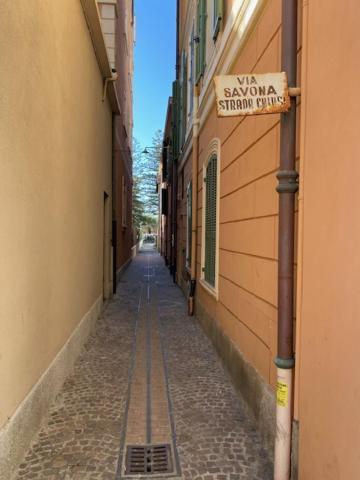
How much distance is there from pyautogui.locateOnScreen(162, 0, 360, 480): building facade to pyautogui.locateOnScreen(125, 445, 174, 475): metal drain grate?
770 millimetres

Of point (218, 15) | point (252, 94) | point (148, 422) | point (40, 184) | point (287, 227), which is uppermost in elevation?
point (218, 15)

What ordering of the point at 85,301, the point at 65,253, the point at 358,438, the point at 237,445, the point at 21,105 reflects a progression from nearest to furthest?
the point at 358,438 → the point at 21,105 → the point at 237,445 → the point at 65,253 → the point at 85,301

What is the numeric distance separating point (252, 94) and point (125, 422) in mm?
2808

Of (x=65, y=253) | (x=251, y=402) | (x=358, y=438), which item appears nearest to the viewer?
(x=358, y=438)

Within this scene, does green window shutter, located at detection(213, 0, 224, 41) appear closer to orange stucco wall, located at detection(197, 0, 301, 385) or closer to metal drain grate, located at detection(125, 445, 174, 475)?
orange stucco wall, located at detection(197, 0, 301, 385)

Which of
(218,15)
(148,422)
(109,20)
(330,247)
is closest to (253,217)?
(330,247)

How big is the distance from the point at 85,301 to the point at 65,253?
1.77 metres

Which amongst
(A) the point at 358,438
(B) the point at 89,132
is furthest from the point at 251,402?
(B) the point at 89,132

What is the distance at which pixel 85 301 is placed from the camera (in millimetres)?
6168

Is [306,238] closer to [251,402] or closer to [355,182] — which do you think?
[355,182]

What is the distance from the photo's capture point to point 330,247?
212cm

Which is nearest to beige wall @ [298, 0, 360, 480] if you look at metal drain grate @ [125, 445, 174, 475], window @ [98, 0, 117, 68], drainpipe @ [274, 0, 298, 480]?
drainpipe @ [274, 0, 298, 480]

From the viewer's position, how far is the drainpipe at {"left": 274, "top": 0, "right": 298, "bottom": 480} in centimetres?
263

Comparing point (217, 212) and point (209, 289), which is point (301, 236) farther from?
point (209, 289)
